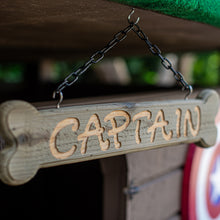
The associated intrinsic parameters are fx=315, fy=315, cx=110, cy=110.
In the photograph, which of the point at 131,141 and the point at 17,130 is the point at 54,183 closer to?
the point at 131,141

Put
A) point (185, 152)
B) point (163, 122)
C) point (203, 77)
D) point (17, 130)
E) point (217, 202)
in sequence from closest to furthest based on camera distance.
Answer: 1. point (17, 130)
2. point (163, 122)
3. point (185, 152)
4. point (217, 202)
5. point (203, 77)

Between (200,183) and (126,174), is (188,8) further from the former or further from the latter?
(200,183)

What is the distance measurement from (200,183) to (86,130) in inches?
43.1

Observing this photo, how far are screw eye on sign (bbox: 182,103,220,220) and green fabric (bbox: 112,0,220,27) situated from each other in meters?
0.72

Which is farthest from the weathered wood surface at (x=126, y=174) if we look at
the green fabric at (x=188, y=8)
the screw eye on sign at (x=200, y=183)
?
the green fabric at (x=188, y=8)

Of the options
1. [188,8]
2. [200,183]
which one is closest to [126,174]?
[200,183]

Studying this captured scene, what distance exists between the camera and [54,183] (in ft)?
7.04

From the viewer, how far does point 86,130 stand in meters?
0.77

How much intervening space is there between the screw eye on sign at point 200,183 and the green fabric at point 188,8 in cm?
72

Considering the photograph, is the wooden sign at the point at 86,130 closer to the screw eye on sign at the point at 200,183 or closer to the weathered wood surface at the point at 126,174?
the weathered wood surface at the point at 126,174

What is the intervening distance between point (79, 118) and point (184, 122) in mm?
368

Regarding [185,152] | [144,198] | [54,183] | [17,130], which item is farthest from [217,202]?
[17,130]

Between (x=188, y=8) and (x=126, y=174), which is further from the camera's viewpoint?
(x=126, y=174)

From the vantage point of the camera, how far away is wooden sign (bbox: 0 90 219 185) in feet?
2.20
